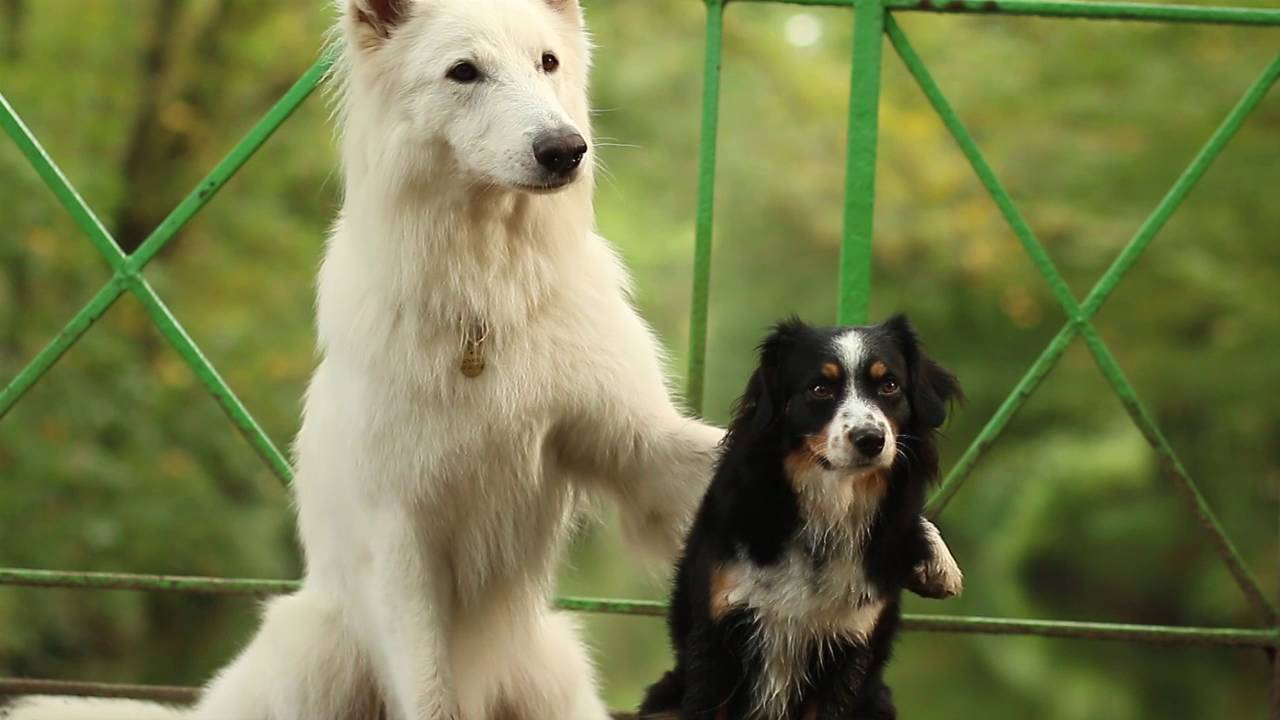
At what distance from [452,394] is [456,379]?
3 centimetres

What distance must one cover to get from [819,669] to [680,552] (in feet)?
1.74

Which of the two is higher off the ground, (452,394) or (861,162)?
(861,162)

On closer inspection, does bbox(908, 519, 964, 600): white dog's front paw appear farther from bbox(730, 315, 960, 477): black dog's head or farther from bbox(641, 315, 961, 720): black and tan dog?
bbox(730, 315, 960, 477): black dog's head

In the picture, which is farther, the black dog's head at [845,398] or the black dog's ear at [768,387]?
the black dog's ear at [768,387]

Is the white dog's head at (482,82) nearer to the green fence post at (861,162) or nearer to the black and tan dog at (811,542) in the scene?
the black and tan dog at (811,542)

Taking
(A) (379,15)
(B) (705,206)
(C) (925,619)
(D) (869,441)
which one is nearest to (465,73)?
(A) (379,15)

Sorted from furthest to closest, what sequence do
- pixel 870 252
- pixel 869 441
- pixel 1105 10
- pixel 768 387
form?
pixel 870 252, pixel 1105 10, pixel 768 387, pixel 869 441

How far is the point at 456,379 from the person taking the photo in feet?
11.2

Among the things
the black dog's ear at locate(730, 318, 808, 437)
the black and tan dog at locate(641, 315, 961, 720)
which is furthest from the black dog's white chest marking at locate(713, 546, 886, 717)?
the black dog's ear at locate(730, 318, 808, 437)

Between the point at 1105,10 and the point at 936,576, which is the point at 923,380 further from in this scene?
the point at 1105,10

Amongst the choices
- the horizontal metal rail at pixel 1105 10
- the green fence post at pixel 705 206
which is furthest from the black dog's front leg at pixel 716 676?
the horizontal metal rail at pixel 1105 10

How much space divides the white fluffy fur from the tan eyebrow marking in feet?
2.10

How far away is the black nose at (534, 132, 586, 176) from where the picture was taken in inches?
125

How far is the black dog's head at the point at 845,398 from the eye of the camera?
3.03 meters
